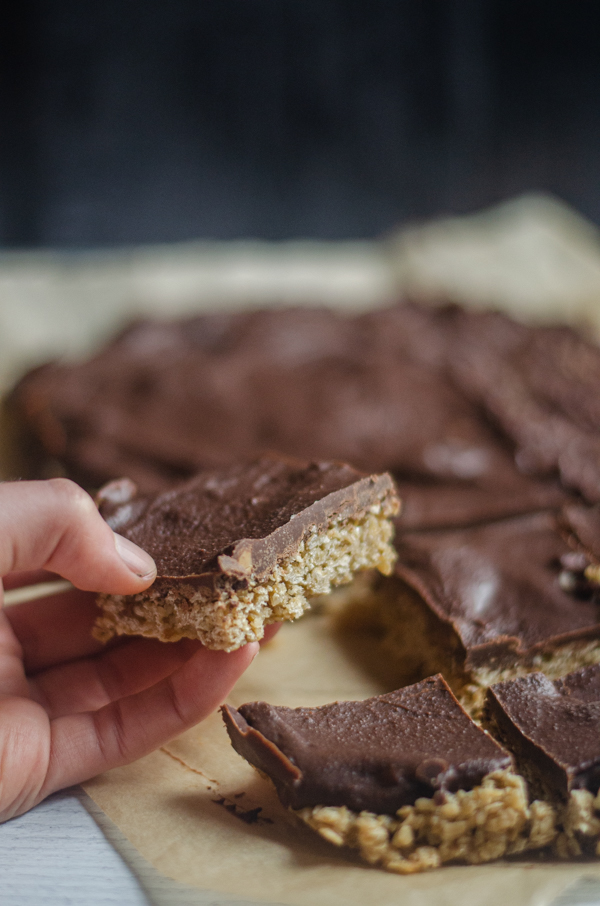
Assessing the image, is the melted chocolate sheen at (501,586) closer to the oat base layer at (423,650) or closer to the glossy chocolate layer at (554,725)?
the oat base layer at (423,650)

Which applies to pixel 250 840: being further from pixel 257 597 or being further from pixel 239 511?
pixel 239 511

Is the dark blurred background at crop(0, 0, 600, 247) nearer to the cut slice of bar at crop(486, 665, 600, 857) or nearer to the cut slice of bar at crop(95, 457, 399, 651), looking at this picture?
the cut slice of bar at crop(95, 457, 399, 651)

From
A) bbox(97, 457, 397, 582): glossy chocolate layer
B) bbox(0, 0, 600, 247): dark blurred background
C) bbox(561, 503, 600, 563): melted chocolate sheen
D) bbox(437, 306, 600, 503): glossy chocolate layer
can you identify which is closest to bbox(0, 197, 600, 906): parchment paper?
bbox(97, 457, 397, 582): glossy chocolate layer

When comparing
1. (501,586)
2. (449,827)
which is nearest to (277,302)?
(501,586)

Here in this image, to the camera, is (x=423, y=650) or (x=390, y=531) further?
(x=423, y=650)

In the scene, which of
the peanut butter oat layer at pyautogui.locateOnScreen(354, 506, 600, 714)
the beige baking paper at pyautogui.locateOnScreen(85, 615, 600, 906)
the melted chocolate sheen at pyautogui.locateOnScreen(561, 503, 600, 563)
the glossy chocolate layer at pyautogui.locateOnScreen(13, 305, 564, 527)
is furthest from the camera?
the glossy chocolate layer at pyautogui.locateOnScreen(13, 305, 564, 527)

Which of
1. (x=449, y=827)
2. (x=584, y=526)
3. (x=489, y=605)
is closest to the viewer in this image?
(x=449, y=827)

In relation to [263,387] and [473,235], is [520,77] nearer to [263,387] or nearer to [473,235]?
[473,235]

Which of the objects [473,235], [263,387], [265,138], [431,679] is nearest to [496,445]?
[263,387]
